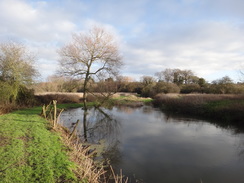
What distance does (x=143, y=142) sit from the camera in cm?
891

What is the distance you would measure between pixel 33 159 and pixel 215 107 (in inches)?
661

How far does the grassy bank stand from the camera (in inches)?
576

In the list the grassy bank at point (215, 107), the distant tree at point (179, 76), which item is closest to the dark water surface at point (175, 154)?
the grassy bank at point (215, 107)

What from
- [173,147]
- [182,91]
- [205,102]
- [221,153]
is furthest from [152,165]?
[182,91]

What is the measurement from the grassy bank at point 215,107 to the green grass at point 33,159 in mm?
13992

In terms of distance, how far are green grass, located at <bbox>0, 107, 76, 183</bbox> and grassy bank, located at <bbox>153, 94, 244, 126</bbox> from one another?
1399cm

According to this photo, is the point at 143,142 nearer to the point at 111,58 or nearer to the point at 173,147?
the point at 173,147

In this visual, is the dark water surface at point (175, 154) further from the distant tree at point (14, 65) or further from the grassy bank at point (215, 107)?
the distant tree at point (14, 65)

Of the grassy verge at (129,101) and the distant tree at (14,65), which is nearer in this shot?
the distant tree at (14,65)

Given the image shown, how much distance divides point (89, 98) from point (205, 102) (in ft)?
60.0

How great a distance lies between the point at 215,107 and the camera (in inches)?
669

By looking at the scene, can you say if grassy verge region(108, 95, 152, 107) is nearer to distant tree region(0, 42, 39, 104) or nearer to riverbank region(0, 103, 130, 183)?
distant tree region(0, 42, 39, 104)

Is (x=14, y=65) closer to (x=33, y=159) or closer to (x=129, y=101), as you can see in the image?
(x=33, y=159)

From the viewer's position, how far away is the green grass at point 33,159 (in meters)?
4.05
